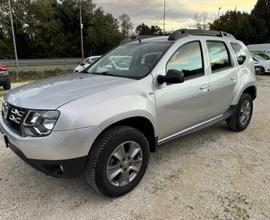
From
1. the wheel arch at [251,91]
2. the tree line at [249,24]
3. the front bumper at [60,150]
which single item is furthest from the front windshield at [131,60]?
the tree line at [249,24]

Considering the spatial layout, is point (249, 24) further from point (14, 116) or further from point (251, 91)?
point (14, 116)

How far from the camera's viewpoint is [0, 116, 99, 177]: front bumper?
2.29 meters

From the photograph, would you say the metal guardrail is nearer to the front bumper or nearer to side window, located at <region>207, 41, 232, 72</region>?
side window, located at <region>207, 41, 232, 72</region>

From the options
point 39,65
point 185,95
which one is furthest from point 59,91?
point 39,65

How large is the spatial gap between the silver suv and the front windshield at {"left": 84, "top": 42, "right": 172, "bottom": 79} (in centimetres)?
2

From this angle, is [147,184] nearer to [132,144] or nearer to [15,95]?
[132,144]

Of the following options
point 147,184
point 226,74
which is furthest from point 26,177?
point 226,74

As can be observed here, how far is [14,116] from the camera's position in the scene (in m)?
2.62

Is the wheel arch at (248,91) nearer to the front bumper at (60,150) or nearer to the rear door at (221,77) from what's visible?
the rear door at (221,77)

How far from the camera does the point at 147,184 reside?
3055mm

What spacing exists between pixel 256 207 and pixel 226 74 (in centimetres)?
210

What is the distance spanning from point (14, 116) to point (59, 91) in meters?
0.51

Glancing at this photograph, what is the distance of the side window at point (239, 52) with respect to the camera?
444 centimetres

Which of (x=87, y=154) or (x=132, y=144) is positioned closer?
(x=87, y=154)
